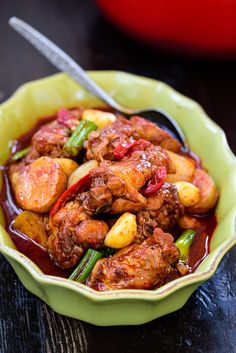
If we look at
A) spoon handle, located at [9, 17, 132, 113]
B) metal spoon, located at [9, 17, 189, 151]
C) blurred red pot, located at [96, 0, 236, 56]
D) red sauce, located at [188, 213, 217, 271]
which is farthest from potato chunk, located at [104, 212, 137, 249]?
blurred red pot, located at [96, 0, 236, 56]

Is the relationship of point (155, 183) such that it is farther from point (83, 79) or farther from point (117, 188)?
point (83, 79)

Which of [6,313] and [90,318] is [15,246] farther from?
[90,318]

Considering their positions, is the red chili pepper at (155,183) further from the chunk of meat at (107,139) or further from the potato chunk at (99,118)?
the potato chunk at (99,118)

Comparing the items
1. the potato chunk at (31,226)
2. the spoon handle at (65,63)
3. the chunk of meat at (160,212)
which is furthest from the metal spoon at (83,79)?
the potato chunk at (31,226)

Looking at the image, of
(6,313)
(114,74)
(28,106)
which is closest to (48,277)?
(6,313)

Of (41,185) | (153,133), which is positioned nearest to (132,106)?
(153,133)

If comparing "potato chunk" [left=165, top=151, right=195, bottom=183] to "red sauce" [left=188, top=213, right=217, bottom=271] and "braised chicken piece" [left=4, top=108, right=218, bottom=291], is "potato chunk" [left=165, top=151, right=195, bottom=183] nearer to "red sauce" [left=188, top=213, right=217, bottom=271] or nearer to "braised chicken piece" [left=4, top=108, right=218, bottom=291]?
"braised chicken piece" [left=4, top=108, right=218, bottom=291]
